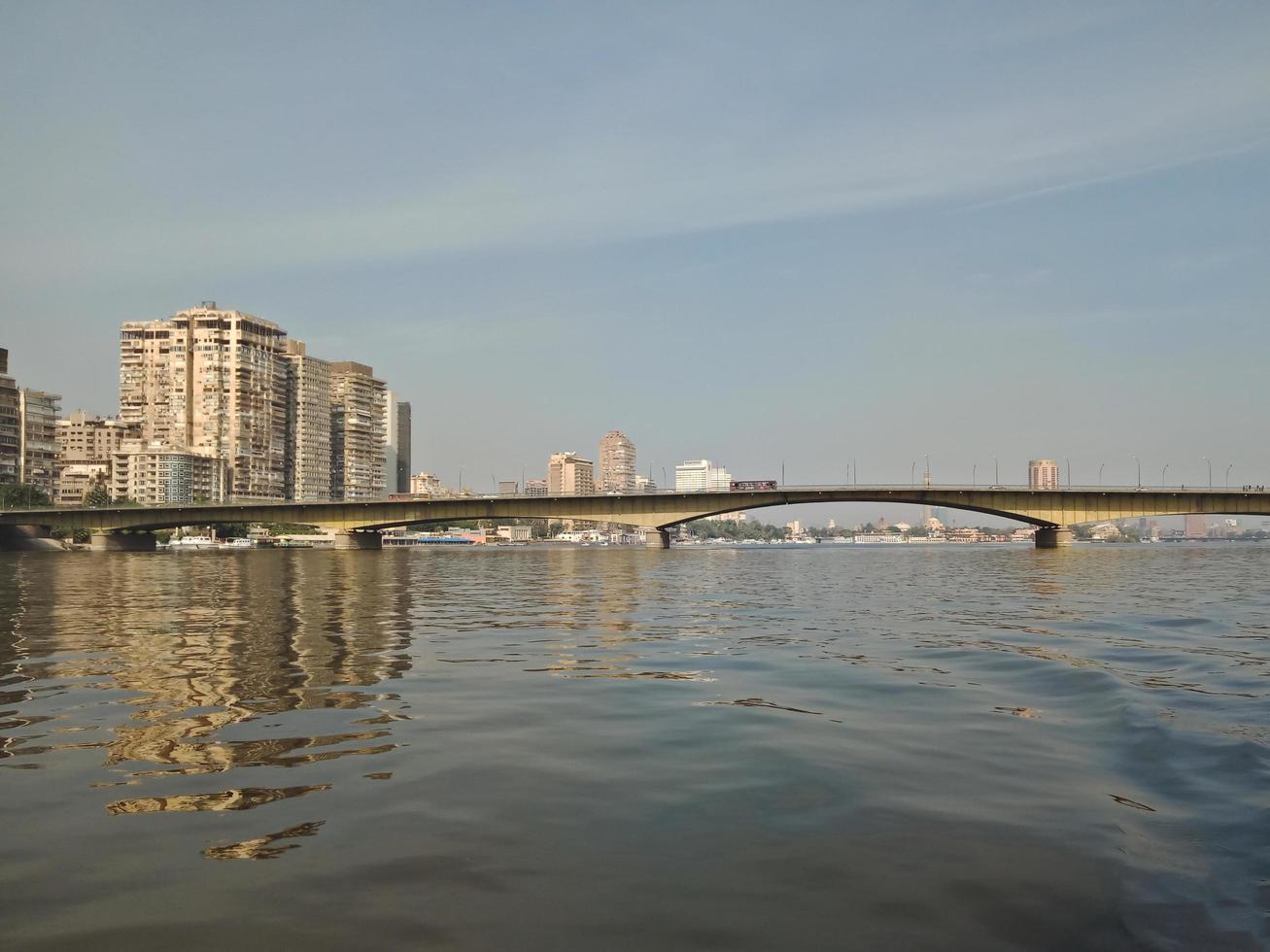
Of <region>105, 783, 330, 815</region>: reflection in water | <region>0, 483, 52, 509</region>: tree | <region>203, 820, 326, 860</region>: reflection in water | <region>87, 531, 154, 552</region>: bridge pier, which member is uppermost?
<region>0, 483, 52, 509</region>: tree

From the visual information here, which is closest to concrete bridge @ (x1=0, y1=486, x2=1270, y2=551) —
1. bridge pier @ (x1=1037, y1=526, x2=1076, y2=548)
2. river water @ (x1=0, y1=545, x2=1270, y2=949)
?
bridge pier @ (x1=1037, y1=526, x2=1076, y2=548)

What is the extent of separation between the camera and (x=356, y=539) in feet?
454

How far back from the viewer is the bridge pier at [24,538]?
14455 cm

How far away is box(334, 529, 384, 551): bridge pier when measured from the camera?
137 meters

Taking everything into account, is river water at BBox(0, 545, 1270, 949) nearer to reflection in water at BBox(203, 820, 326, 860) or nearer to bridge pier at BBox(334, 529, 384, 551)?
reflection in water at BBox(203, 820, 326, 860)

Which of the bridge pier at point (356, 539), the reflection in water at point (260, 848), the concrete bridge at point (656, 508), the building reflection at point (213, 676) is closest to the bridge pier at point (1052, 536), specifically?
the concrete bridge at point (656, 508)

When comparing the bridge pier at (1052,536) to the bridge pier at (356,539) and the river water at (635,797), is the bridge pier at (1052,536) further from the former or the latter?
the river water at (635,797)

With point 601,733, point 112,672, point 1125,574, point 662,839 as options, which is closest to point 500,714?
point 601,733

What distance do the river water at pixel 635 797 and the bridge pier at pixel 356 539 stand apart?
118294 mm

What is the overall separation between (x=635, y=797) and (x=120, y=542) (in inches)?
6264

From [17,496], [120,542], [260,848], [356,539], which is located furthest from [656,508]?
[17,496]

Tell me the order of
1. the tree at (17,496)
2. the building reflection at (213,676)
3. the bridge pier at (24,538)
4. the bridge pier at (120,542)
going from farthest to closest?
the tree at (17,496) < the bridge pier at (24,538) < the bridge pier at (120,542) < the building reflection at (213,676)

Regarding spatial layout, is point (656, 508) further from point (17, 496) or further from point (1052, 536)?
point (17, 496)

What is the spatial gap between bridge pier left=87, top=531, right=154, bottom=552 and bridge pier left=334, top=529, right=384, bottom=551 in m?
36.0
